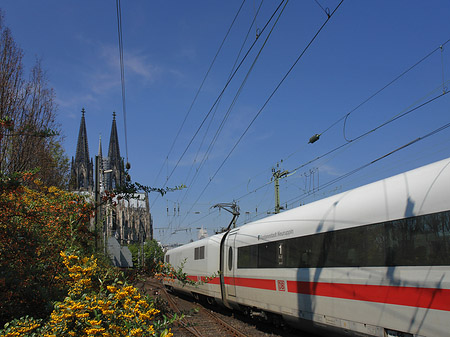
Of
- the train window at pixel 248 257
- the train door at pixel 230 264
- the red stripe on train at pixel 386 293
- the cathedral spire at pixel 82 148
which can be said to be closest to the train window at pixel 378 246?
the red stripe on train at pixel 386 293

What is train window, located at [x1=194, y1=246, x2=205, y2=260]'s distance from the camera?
18106 millimetres

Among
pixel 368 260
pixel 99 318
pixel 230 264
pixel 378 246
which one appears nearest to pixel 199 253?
pixel 230 264

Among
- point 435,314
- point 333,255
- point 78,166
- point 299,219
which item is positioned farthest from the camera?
point 78,166

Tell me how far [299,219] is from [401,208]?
3396mm

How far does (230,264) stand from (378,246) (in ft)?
27.2

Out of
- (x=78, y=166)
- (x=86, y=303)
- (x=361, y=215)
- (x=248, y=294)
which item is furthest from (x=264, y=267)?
(x=78, y=166)

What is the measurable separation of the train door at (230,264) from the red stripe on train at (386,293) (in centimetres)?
541

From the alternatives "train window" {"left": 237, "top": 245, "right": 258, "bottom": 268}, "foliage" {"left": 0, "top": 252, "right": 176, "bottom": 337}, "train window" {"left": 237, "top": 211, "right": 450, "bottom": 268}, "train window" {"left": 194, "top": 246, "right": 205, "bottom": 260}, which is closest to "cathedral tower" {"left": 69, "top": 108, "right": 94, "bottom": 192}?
"train window" {"left": 194, "top": 246, "right": 205, "bottom": 260}

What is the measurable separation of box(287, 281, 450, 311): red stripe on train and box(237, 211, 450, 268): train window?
1.22ft

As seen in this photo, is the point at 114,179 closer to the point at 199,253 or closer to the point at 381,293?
the point at 199,253

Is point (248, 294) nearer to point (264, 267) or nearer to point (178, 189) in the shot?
point (264, 267)

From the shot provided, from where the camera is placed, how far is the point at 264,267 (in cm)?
1109

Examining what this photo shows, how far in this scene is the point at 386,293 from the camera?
20.9 ft

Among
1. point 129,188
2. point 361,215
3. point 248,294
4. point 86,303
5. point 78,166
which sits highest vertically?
point 78,166
